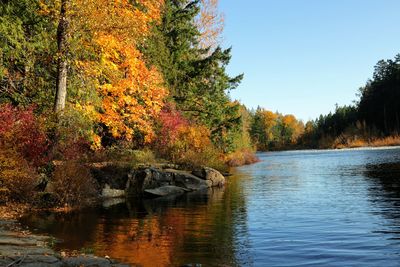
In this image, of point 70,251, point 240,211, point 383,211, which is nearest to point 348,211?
point 383,211

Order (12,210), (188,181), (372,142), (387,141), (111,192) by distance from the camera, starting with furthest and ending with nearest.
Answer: (372,142)
(387,141)
(188,181)
(111,192)
(12,210)

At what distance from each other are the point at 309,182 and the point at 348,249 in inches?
739

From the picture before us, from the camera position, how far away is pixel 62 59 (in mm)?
19406

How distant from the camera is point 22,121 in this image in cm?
1823

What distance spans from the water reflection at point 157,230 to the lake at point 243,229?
2 cm

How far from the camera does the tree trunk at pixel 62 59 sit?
62.4 feet

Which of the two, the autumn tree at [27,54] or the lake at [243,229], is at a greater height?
the autumn tree at [27,54]

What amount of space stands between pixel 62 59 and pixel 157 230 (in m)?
9.54

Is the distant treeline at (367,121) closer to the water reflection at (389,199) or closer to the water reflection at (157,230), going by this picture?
the water reflection at (389,199)

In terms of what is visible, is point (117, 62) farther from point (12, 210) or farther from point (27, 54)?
point (12, 210)

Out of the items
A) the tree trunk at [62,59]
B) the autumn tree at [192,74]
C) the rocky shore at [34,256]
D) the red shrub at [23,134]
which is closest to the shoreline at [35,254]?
the rocky shore at [34,256]

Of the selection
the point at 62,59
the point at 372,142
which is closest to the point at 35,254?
the point at 62,59

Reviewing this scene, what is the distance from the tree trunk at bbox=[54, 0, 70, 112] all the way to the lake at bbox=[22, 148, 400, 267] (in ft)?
17.6

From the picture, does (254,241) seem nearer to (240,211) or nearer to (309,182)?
(240,211)
